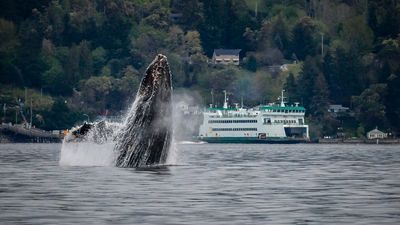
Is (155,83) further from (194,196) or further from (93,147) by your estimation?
(194,196)

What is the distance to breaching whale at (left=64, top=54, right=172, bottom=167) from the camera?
68.8 m

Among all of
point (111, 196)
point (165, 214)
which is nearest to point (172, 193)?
point (111, 196)

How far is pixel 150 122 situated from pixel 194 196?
13939 mm

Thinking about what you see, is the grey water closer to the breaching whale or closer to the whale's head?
the breaching whale

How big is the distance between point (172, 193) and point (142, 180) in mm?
6009

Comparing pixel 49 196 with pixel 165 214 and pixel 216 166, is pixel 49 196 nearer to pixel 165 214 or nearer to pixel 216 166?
pixel 165 214

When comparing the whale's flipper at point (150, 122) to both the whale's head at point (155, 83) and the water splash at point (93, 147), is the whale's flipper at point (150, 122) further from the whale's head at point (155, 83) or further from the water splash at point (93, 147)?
the water splash at point (93, 147)

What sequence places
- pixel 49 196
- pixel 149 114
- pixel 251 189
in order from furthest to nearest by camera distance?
pixel 149 114, pixel 251 189, pixel 49 196

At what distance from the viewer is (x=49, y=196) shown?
55.1 metres

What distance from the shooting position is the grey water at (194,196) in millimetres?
47594

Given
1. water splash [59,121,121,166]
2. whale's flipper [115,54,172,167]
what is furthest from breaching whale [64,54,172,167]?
water splash [59,121,121,166]

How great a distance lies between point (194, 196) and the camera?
181 feet

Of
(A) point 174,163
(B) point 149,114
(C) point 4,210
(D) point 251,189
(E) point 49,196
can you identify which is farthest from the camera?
(A) point 174,163

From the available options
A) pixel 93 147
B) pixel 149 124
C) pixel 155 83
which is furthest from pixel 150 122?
pixel 93 147
